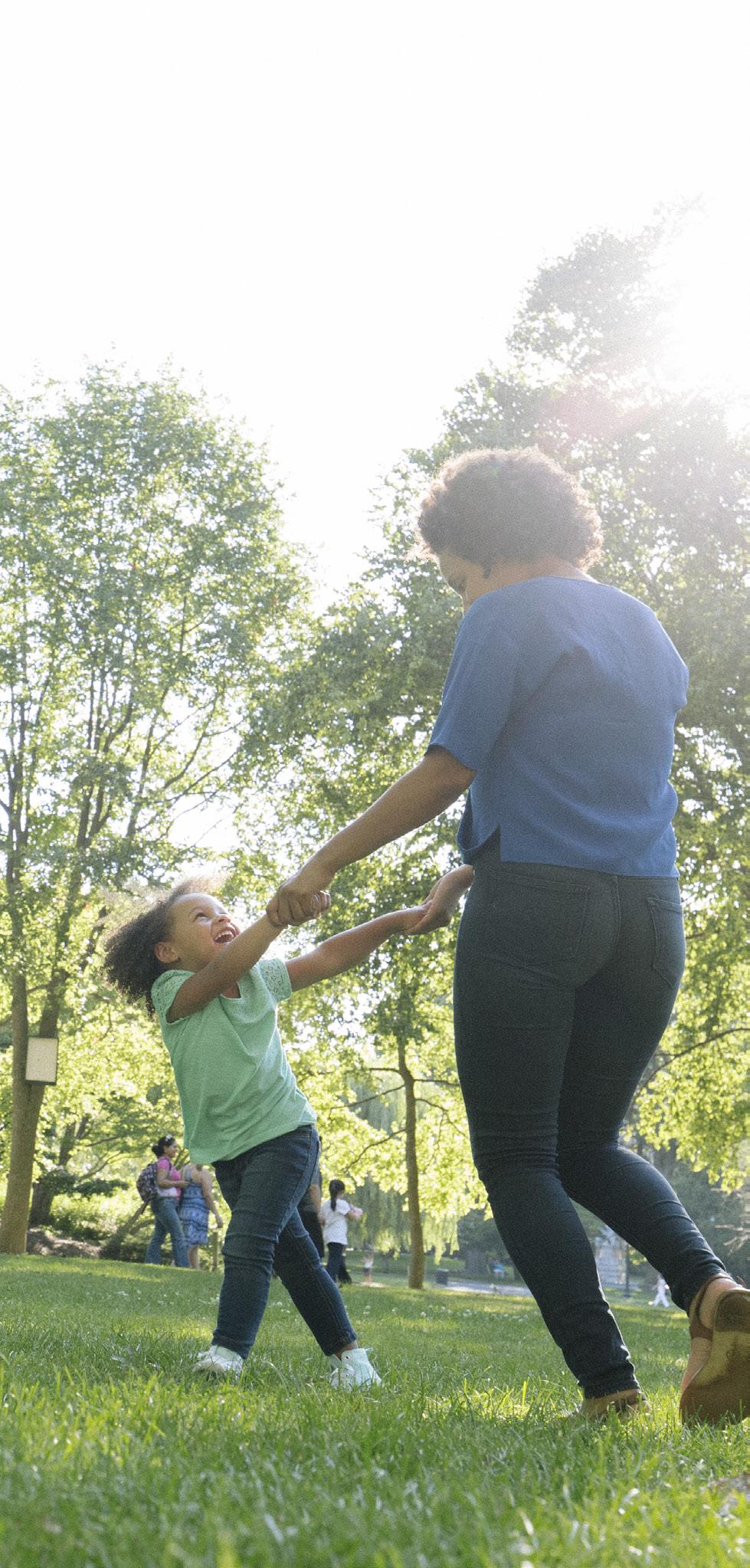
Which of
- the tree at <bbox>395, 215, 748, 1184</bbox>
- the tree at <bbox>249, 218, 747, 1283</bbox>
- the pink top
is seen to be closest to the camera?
the tree at <bbox>395, 215, 748, 1184</bbox>

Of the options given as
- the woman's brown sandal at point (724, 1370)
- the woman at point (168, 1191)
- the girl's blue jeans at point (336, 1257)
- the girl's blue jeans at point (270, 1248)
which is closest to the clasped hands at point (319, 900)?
the girl's blue jeans at point (270, 1248)

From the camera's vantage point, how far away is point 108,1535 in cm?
177

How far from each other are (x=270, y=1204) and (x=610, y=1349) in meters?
1.36

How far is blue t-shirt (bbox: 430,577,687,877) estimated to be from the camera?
11.1ft

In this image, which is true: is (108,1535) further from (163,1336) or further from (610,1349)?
(163,1336)

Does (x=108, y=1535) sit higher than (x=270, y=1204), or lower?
lower

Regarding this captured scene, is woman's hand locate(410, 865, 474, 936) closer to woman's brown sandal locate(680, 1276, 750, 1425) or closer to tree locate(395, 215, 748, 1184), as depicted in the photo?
woman's brown sandal locate(680, 1276, 750, 1425)

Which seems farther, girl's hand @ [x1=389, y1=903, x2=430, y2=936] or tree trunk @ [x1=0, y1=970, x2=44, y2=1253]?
tree trunk @ [x1=0, y1=970, x2=44, y2=1253]

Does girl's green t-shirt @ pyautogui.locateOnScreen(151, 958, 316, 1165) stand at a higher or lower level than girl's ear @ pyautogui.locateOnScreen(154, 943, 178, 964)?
lower

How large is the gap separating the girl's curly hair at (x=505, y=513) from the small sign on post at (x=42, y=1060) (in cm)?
2189

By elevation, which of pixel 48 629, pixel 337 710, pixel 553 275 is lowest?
pixel 337 710

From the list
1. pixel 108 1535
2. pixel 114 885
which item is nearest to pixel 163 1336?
pixel 108 1535

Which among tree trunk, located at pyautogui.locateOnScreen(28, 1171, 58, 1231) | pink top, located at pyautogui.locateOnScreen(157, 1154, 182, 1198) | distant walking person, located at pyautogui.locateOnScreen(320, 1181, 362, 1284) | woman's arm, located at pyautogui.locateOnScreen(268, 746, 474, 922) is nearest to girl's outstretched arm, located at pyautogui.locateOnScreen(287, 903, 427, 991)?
woman's arm, located at pyautogui.locateOnScreen(268, 746, 474, 922)

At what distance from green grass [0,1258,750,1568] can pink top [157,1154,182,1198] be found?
15.8 meters
